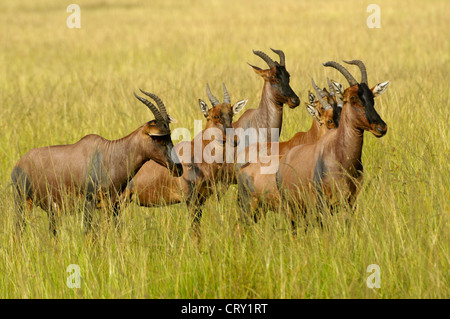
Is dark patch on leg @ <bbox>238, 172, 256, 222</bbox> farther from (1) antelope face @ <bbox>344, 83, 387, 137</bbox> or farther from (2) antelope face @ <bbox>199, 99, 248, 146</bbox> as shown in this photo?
(1) antelope face @ <bbox>344, 83, 387, 137</bbox>

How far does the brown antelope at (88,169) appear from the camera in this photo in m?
5.82

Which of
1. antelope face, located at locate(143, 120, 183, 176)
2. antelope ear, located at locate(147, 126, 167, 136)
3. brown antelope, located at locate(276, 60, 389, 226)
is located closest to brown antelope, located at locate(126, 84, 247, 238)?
antelope face, located at locate(143, 120, 183, 176)

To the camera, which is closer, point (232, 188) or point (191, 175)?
point (191, 175)

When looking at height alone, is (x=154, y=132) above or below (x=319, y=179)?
above

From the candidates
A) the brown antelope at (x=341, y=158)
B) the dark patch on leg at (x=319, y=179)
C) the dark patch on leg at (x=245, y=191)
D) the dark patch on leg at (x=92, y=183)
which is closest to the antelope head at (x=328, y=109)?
the brown antelope at (x=341, y=158)

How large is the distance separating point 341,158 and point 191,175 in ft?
5.51

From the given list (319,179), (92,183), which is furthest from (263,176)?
(92,183)

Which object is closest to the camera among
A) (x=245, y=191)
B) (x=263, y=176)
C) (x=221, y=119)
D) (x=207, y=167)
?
(x=263, y=176)

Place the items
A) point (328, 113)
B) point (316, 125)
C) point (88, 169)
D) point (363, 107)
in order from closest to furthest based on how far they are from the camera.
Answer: point (363, 107)
point (88, 169)
point (328, 113)
point (316, 125)

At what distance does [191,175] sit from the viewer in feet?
21.7

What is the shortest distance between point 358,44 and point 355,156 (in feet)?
40.8

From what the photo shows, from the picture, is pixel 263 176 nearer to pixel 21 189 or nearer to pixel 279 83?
pixel 279 83

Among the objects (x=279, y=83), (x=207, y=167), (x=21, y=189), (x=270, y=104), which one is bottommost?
(x=21, y=189)

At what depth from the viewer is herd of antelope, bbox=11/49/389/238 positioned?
5.44 metres
